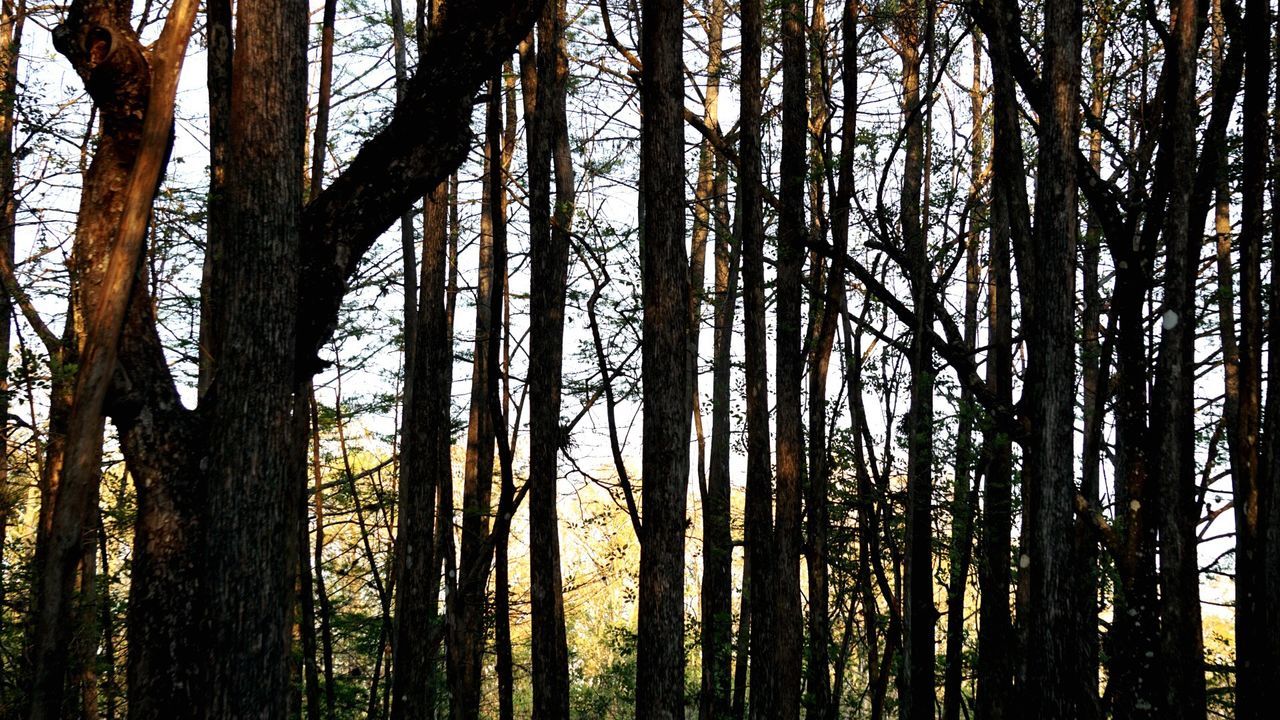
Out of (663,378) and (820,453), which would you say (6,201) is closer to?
(663,378)

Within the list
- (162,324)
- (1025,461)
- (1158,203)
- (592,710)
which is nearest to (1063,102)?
(1158,203)

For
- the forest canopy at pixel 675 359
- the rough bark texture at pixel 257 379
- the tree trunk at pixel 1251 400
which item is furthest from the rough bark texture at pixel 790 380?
the rough bark texture at pixel 257 379

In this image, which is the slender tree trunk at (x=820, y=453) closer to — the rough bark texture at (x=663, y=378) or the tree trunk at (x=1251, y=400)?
the rough bark texture at (x=663, y=378)

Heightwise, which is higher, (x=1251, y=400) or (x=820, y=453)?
(x=1251, y=400)

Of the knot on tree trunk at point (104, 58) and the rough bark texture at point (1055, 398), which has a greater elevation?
the knot on tree trunk at point (104, 58)

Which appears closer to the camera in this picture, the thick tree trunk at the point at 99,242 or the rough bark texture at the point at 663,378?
the thick tree trunk at the point at 99,242

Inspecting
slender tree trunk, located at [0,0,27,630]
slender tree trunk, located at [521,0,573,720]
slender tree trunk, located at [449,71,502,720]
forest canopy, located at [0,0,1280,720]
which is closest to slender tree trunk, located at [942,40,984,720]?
forest canopy, located at [0,0,1280,720]

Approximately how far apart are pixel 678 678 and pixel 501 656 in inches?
182

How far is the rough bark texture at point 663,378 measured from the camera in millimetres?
6488

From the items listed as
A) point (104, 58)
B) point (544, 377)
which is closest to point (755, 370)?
point (544, 377)

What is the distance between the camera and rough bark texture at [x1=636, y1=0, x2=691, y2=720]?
6.49 m

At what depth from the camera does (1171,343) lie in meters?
7.41

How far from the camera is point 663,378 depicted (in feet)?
21.6

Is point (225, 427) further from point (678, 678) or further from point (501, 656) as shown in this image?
point (501, 656)
